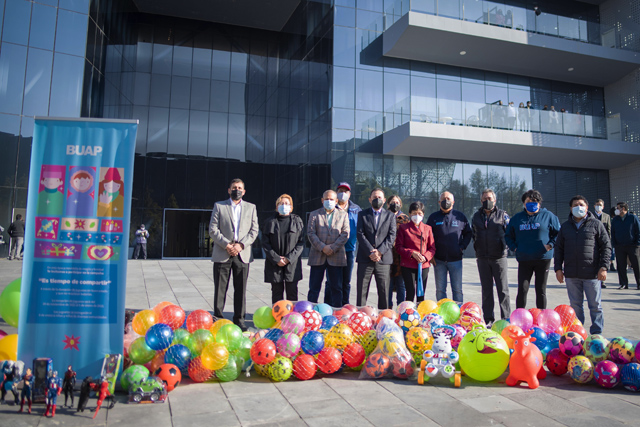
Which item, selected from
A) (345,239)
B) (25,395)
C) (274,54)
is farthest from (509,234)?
(274,54)

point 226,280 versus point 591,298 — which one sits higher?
point 226,280

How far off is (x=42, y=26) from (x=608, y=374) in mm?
23001

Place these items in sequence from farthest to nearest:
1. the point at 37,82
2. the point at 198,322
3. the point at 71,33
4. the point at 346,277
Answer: the point at 71,33 < the point at 37,82 < the point at 346,277 < the point at 198,322

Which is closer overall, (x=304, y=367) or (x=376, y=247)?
(x=304, y=367)

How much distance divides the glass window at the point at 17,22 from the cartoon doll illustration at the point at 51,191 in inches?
766

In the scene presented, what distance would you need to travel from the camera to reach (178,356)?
14.0 ft

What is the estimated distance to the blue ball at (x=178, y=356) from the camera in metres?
4.25

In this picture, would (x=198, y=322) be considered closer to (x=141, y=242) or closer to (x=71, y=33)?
(x=141, y=242)

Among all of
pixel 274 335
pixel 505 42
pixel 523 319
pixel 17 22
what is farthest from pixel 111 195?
pixel 505 42

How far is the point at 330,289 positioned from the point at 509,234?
293 centimetres

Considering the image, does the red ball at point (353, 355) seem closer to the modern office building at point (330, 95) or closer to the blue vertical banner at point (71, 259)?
the blue vertical banner at point (71, 259)

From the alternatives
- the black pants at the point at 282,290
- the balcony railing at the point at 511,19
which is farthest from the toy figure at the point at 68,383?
the balcony railing at the point at 511,19

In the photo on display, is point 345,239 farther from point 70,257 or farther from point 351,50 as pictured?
point 351,50

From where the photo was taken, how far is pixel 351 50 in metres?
21.4
